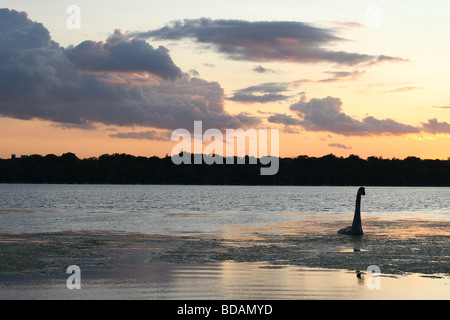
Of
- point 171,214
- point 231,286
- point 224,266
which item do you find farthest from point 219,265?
point 171,214

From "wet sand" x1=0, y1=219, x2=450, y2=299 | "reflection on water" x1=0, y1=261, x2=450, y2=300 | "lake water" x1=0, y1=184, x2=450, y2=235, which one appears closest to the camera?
"reflection on water" x1=0, y1=261, x2=450, y2=300

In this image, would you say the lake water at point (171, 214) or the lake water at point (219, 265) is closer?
the lake water at point (219, 265)

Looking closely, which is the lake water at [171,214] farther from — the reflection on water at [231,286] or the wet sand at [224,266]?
the reflection on water at [231,286]

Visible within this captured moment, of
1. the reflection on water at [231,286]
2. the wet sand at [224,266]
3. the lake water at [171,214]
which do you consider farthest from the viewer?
the lake water at [171,214]

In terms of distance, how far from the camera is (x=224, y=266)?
18172 mm

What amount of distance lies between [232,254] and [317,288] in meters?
7.65

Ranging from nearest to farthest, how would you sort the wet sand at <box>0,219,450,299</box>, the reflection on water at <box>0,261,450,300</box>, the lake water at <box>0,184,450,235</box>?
the reflection on water at <box>0,261,450,300</box>, the wet sand at <box>0,219,450,299</box>, the lake water at <box>0,184,450,235</box>

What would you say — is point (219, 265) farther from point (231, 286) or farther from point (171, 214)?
point (171, 214)

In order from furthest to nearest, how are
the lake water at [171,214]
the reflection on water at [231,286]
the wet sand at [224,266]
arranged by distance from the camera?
the lake water at [171,214] → the wet sand at [224,266] → the reflection on water at [231,286]

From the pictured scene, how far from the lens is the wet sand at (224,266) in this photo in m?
13.7

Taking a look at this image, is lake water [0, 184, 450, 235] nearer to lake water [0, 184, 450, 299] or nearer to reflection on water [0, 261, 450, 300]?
lake water [0, 184, 450, 299]

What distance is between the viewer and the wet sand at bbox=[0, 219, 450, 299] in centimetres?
1366

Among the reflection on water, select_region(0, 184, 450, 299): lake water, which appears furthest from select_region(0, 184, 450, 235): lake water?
the reflection on water

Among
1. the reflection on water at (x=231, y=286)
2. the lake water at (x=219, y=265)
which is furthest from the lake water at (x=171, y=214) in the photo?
the reflection on water at (x=231, y=286)
